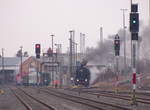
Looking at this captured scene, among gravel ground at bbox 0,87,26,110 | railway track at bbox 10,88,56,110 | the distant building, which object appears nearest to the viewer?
railway track at bbox 10,88,56,110

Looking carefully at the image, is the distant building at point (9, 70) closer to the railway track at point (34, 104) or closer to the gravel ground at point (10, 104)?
the gravel ground at point (10, 104)

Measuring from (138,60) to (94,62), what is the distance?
45.0ft

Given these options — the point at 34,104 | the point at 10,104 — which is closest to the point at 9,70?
the point at 10,104

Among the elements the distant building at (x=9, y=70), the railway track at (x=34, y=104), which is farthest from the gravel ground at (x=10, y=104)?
the distant building at (x=9, y=70)

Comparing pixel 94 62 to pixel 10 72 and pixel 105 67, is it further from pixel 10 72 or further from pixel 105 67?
pixel 10 72

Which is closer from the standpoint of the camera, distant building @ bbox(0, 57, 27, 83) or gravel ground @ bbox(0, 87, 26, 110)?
gravel ground @ bbox(0, 87, 26, 110)

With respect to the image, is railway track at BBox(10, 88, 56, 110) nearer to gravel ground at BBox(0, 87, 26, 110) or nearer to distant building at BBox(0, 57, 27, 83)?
gravel ground at BBox(0, 87, 26, 110)

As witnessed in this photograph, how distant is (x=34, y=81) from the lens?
12269cm

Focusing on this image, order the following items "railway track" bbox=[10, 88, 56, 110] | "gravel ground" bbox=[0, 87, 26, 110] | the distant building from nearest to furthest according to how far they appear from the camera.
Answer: "railway track" bbox=[10, 88, 56, 110] < "gravel ground" bbox=[0, 87, 26, 110] < the distant building

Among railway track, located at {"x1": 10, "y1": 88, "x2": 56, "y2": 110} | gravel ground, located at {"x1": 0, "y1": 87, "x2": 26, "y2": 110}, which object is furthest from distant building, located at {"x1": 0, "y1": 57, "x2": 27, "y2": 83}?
railway track, located at {"x1": 10, "y1": 88, "x2": 56, "y2": 110}

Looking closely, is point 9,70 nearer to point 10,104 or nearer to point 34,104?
point 10,104

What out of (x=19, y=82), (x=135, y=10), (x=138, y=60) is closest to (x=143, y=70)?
(x=138, y=60)

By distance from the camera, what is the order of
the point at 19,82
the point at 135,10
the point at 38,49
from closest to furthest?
the point at 135,10 → the point at 38,49 → the point at 19,82

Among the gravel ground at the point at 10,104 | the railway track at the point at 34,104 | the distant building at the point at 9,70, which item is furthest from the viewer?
the distant building at the point at 9,70
